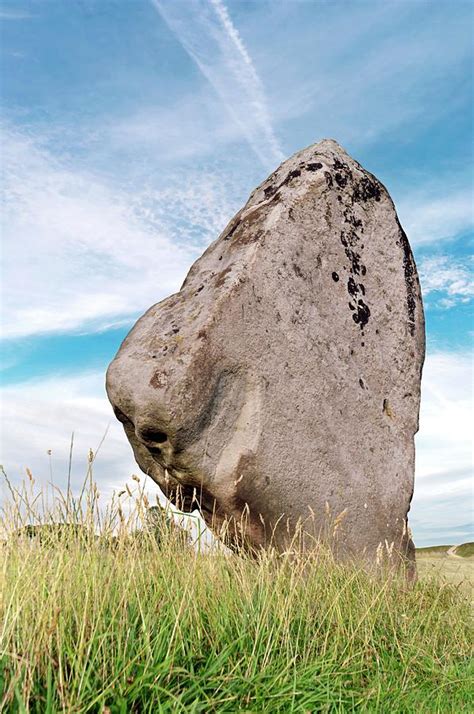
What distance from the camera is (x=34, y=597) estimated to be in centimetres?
405

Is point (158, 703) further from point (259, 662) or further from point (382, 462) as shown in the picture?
point (382, 462)

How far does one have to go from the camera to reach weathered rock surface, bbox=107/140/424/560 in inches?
230

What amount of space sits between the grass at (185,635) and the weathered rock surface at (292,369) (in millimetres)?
768

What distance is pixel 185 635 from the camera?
13.0 ft

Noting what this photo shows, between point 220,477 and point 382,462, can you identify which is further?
point 382,462

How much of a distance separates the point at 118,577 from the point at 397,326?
14.7ft

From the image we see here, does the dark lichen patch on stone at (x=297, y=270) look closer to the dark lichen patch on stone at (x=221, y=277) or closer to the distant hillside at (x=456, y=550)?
the dark lichen patch on stone at (x=221, y=277)

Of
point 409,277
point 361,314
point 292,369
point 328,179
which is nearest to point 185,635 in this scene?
point 292,369

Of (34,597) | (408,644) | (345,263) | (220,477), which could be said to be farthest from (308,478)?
(34,597)

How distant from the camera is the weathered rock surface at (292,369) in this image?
19.2 feet

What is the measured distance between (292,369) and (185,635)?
2837 millimetres

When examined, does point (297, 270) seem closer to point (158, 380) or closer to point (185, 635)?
point (158, 380)

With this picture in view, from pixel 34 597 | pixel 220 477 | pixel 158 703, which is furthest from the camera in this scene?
pixel 220 477

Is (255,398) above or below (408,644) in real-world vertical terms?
above
